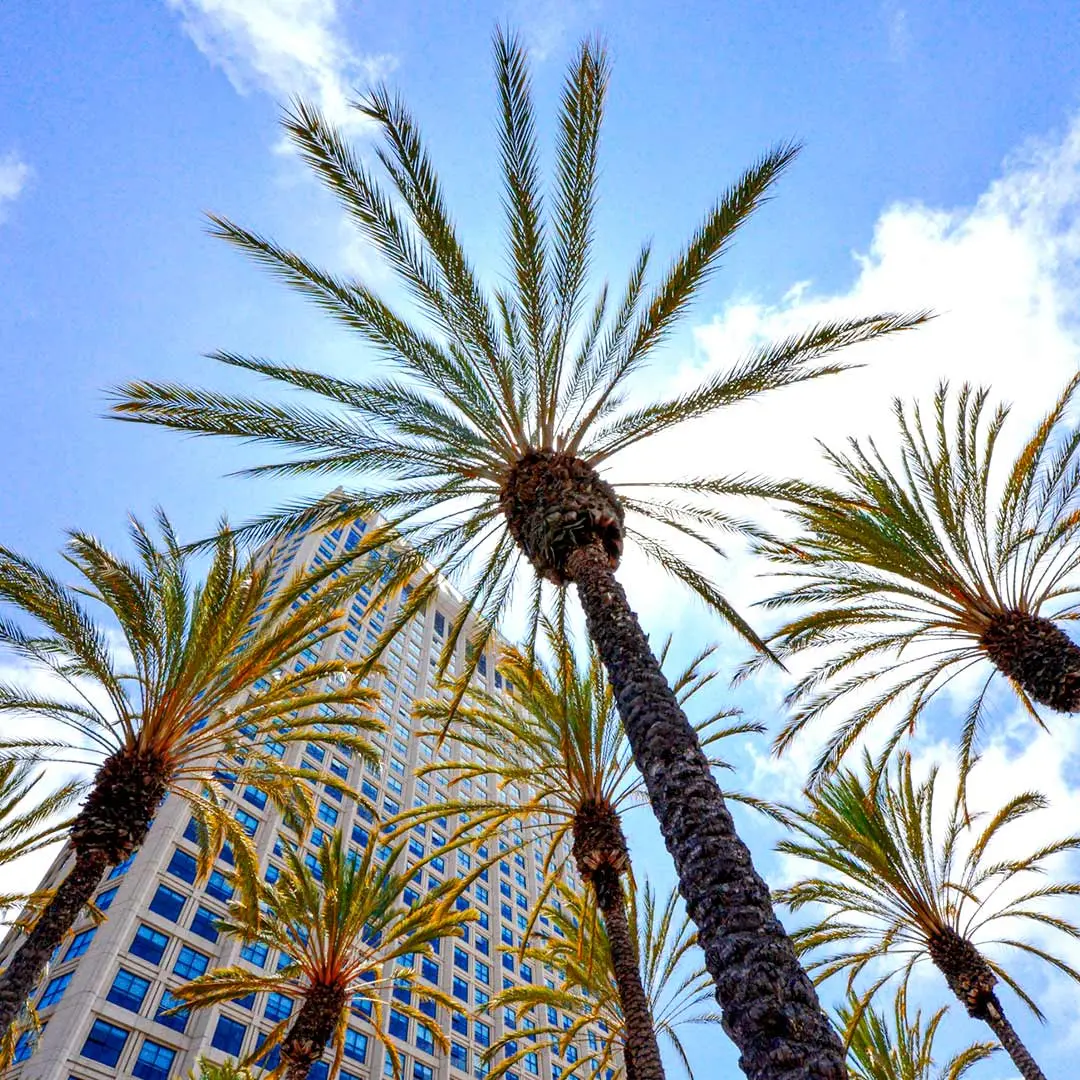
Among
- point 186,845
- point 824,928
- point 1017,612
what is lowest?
point 824,928

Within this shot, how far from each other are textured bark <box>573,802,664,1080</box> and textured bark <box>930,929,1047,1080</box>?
6545 mm

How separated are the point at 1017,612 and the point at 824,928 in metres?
8.66

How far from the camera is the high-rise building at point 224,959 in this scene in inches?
1079

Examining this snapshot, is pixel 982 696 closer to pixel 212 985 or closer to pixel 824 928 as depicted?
pixel 824 928

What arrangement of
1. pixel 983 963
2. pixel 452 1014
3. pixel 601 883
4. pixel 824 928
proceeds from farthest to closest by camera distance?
pixel 452 1014
pixel 824 928
pixel 983 963
pixel 601 883

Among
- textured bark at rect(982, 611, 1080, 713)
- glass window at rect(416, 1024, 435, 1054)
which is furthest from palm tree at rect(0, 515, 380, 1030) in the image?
glass window at rect(416, 1024, 435, 1054)

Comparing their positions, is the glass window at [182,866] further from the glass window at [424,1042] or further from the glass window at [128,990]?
the glass window at [424,1042]

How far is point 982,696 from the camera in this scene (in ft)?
43.9

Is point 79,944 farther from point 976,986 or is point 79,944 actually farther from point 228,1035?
point 976,986

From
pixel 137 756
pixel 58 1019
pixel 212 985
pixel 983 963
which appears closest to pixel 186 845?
pixel 58 1019

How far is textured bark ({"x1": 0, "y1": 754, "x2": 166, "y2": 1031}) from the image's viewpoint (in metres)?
9.27

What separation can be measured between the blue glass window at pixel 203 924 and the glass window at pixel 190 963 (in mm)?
762

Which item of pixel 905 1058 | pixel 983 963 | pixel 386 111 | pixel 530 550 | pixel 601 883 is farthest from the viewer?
pixel 905 1058

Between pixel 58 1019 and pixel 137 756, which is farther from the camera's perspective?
pixel 58 1019
